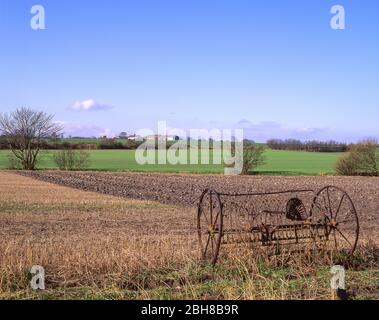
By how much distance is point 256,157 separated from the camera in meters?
64.3

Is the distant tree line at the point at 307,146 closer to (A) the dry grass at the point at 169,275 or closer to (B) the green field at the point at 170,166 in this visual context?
(B) the green field at the point at 170,166

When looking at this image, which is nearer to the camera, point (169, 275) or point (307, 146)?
point (169, 275)

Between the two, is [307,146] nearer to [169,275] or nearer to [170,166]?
[170,166]

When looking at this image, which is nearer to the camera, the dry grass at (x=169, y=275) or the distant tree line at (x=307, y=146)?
the dry grass at (x=169, y=275)

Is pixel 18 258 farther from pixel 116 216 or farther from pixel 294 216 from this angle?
pixel 116 216

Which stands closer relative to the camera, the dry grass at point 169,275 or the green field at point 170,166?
the dry grass at point 169,275

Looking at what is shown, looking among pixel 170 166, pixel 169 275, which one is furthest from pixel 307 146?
pixel 169 275

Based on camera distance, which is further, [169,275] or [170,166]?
[170,166]

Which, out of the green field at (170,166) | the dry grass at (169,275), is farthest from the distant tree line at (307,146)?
the dry grass at (169,275)

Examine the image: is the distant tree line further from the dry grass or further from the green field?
the dry grass

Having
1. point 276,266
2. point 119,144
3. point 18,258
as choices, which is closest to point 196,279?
point 276,266

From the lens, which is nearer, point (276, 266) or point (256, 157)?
point (276, 266)

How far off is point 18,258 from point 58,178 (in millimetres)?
42929

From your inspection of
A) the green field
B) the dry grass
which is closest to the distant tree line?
the green field
